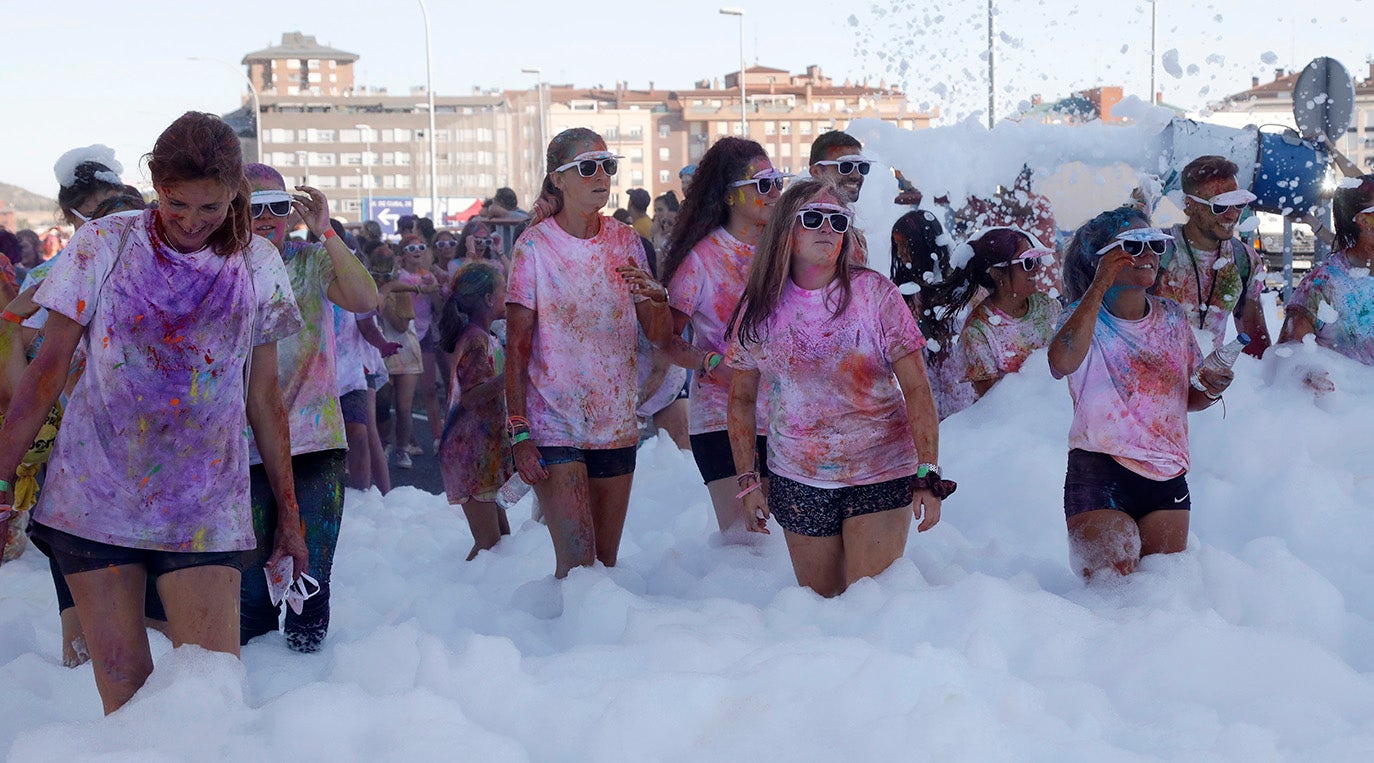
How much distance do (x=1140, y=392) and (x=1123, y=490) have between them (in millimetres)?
334

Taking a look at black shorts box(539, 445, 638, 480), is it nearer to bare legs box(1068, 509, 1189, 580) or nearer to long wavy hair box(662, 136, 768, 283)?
long wavy hair box(662, 136, 768, 283)

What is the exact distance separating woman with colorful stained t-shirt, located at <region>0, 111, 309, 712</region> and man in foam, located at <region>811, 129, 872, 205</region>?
3124 millimetres

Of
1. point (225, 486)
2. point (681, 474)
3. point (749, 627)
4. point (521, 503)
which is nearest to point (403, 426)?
point (521, 503)

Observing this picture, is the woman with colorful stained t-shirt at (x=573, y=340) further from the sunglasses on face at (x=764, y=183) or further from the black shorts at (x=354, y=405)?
the black shorts at (x=354, y=405)

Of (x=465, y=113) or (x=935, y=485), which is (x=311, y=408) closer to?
(x=935, y=485)

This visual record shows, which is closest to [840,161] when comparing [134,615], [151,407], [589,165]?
[589,165]

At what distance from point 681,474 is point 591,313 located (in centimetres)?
326

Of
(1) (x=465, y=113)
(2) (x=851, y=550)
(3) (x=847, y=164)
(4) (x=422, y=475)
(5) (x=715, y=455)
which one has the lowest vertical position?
(4) (x=422, y=475)

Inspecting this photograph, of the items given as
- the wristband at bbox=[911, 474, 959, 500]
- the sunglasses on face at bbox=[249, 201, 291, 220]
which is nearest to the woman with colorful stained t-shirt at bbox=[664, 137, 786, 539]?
the wristband at bbox=[911, 474, 959, 500]

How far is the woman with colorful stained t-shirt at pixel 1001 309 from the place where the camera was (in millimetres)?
6078

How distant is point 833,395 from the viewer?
14.9 ft

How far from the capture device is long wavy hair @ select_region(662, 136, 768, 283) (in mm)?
5551

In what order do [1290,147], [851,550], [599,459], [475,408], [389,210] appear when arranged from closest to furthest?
[851,550], [599,459], [475,408], [1290,147], [389,210]

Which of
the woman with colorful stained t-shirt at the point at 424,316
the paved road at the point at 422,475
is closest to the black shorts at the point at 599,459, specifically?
the paved road at the point at 422,475
